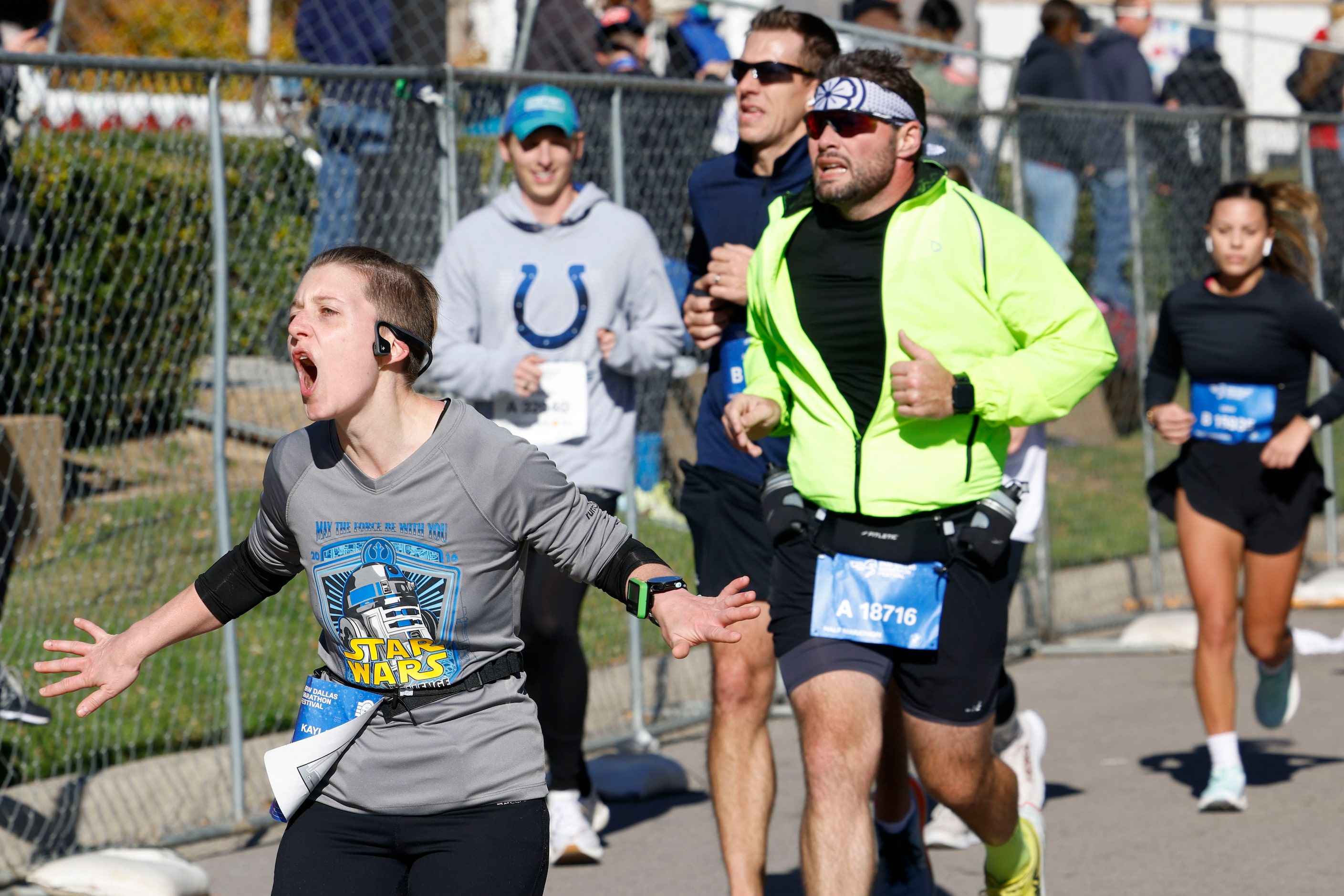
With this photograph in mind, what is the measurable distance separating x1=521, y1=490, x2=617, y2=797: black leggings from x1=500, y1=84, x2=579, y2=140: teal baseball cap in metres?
1.27

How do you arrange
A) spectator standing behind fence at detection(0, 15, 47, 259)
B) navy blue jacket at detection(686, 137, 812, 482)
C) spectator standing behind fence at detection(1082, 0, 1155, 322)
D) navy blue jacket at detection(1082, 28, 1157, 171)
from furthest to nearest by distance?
navy blue jacket at detection(1082, 28, 1157, 171)
spectator standing behind fence at detection(1082, 0, 1155, 322)
spectator standing behind fence at detection(0, 15, 47, 259)
navy blue jacket at detection(686, 137, 812, 482)

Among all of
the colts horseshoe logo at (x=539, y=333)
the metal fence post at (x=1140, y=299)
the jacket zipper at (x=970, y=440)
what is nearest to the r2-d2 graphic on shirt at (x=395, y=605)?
the jacket zipper at (x=970, y=440)

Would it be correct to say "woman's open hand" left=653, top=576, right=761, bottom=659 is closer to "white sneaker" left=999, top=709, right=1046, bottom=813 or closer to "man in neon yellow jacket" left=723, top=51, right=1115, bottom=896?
"man in neon yellow jacket" left=723, top=51, right=1115, bottom=896

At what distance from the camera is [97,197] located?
343 inches

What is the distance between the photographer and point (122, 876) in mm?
5117

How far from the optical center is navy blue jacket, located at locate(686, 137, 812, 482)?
Answer: 5199 mm

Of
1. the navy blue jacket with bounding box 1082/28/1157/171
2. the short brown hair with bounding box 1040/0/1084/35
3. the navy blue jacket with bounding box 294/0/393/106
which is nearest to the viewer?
the navy blue jacket with bounding box 294/0/393/106

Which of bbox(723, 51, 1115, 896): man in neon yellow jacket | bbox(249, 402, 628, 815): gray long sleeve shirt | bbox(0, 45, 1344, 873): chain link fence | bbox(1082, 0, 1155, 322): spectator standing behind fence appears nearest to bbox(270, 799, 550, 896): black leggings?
bbox(249, 402, 628, 815): gray long sleeve shirt

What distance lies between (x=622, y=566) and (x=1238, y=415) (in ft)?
12.7

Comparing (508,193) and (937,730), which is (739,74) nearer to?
(508,193)

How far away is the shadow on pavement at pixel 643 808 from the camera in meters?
6.21

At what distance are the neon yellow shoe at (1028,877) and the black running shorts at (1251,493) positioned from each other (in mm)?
1884

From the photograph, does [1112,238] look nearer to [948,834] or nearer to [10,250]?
[948,834]

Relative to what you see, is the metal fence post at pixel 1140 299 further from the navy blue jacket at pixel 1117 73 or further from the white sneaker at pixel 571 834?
the white sneaker at pixel 571 834
